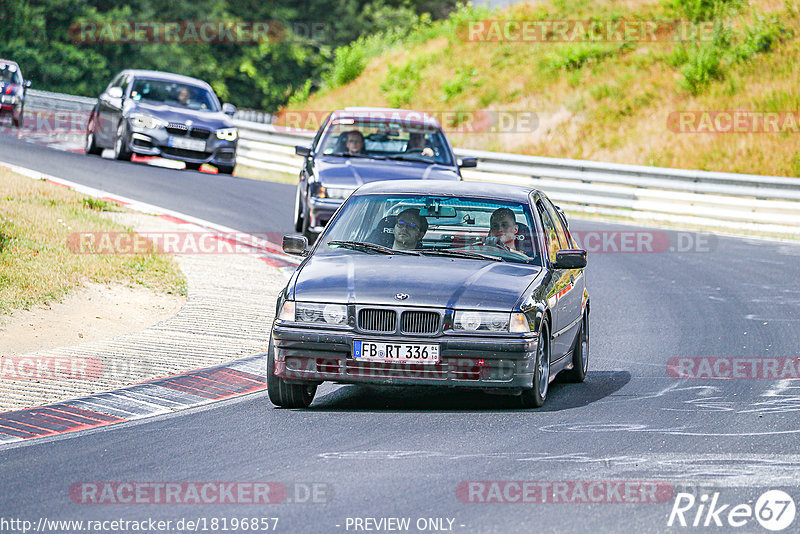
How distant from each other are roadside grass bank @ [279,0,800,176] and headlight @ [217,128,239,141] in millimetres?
10454

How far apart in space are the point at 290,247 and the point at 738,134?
23.4 metres

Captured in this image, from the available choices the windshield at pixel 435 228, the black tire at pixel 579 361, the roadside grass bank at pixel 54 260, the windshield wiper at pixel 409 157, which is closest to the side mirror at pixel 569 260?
the windshield at pixel 435 228

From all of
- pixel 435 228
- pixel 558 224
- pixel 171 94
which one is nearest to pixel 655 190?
pixel 171 94

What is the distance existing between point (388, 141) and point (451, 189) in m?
8.07

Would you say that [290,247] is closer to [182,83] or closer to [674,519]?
[674,519]

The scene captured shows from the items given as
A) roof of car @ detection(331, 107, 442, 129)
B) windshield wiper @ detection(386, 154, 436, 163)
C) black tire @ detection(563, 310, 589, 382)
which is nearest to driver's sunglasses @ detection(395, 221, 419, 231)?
black tire @ detection(563, 310, 589, 382)

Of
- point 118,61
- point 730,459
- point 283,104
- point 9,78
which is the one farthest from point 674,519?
point 283,104

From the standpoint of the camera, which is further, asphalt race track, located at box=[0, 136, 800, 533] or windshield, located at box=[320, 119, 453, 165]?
windshield, located at box=[320, 119, 453, 165]

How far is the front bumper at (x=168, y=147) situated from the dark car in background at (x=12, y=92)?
10750 mm

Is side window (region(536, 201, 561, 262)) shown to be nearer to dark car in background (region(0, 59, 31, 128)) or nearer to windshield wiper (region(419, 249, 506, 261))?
windshield wiper (region(419, 249, 506, 261))

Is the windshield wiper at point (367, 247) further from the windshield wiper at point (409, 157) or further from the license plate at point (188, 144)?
the license plate at point (188, 144)

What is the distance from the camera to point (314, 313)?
8.67m

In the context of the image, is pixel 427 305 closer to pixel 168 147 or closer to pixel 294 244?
pixel 294 244

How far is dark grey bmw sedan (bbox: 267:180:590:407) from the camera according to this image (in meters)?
8.55
